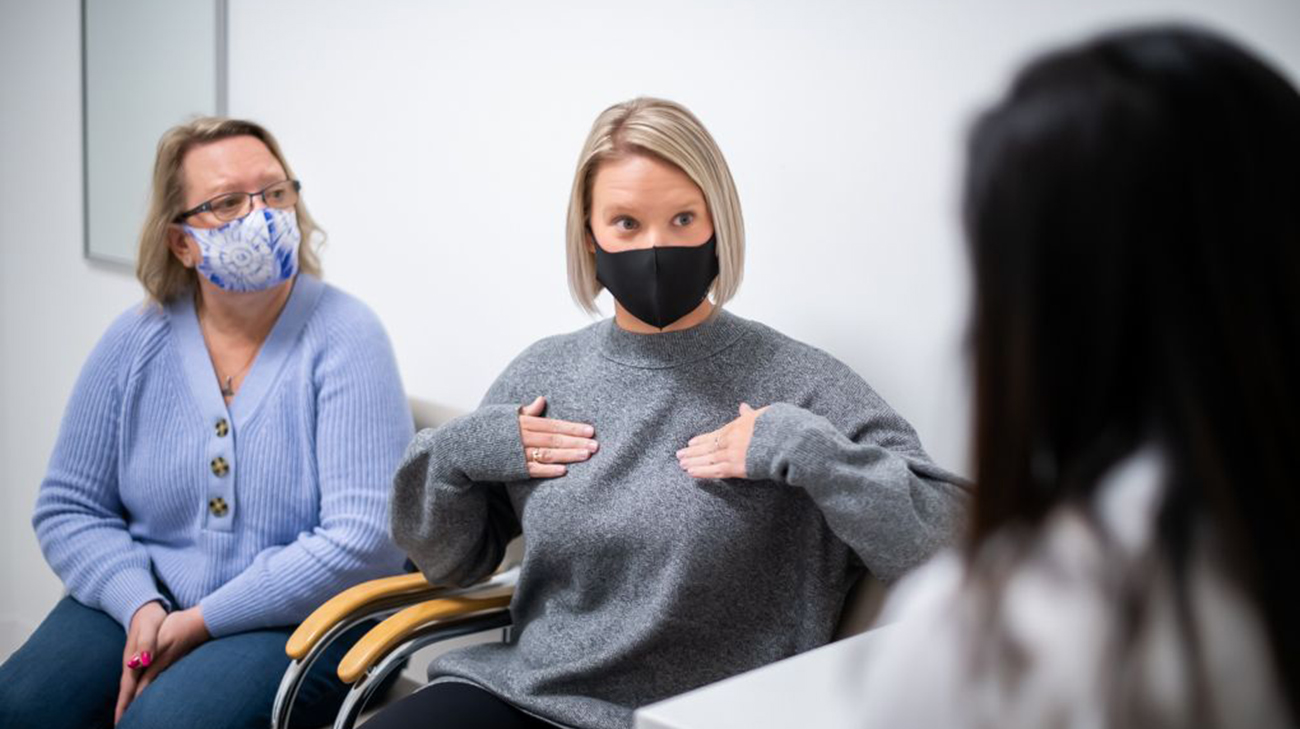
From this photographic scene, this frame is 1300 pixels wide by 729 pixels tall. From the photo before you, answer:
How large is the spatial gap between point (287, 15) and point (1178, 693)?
2.79 meters

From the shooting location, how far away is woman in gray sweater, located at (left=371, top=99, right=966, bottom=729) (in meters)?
1.70

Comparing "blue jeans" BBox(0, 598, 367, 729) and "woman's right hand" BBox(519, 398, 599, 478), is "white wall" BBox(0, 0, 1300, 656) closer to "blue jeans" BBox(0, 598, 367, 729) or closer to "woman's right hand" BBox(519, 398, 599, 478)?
"woman's right hand" BBox(519, 398, 599, 478)

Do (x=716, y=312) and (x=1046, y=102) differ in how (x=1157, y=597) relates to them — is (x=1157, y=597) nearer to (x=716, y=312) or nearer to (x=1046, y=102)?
(x=1046, y=102)

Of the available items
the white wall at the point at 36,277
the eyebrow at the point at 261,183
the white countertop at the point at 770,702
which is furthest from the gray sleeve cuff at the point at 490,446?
the white wall at the point at 36,277

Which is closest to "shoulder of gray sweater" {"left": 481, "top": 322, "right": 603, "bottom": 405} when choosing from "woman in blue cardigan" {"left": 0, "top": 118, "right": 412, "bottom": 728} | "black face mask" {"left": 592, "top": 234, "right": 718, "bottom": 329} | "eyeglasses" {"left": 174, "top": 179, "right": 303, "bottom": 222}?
"black face mask" {"left": 592, "top": 234, "right": 718, "bottom": 329}

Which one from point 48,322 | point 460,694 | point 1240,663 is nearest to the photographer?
point 1240,663

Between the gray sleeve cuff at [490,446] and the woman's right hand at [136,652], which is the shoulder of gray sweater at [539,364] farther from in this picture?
the woman's right hand at [136,652]

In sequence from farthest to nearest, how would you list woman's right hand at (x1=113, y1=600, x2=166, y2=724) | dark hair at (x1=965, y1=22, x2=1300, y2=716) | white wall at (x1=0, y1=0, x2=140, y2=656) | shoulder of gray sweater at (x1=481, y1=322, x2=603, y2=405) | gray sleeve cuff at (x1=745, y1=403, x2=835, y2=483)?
white wall at (x1=0, y1=0, x2=140, y2=656) → woman's right hand at (x1=113, y1=600, x2=166, y2=724) → shoulder of gray sweater at (x1=481, y1=322, x2=603, y2=405) → gray sleeve cuff at (x1=745, y1=403, x2=835, y2=483) → dark hair at (x1=965, y1=22, x2=1300, y2=716)

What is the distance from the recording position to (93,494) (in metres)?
2.30

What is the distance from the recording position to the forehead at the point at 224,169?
7.39ft

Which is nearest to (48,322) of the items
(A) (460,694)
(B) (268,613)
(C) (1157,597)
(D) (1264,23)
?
(B) (268,613)

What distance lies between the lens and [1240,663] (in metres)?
0.74

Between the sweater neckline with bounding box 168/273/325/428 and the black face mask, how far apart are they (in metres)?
0.77

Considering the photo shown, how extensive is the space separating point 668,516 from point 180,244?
1.16 m
